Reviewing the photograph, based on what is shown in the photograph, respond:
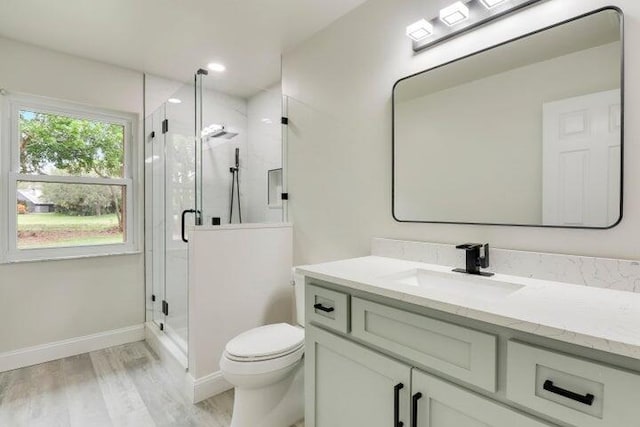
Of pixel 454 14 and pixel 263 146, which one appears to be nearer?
pixel 454 14

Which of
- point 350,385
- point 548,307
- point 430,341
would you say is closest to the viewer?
point 548,307

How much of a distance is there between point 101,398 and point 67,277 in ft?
3.72

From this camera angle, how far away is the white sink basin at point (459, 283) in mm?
1291

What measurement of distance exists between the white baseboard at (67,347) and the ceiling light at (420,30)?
3.19m

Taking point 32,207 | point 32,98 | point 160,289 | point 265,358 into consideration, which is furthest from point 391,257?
point 32,98

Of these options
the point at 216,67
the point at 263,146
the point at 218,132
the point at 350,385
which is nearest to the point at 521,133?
the point at 350,385

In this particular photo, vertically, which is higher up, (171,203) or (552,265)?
(171,203)

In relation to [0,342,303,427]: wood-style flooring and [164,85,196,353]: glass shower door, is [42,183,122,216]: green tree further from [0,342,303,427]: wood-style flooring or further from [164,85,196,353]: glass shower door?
[0,342,303,427]: wood-style flooring

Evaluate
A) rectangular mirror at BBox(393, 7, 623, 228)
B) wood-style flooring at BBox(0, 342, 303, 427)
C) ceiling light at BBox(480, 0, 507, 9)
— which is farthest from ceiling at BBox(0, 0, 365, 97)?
wood-style flooring at BBox(0, 342, 303, 427)

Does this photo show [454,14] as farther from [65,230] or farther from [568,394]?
[65,230]

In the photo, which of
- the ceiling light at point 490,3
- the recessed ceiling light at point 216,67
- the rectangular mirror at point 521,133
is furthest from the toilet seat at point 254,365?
the recessed ceiling light at point 216,67

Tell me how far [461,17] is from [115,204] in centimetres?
302

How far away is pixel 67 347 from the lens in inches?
105

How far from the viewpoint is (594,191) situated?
1.20 metres
